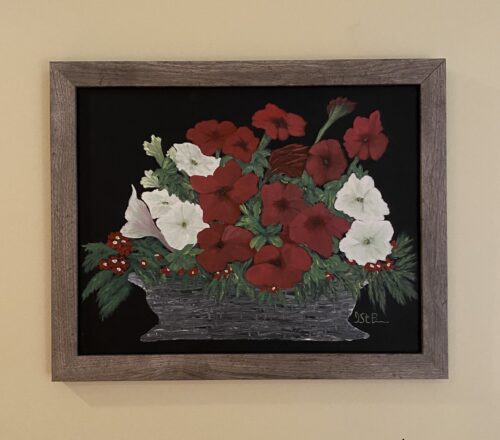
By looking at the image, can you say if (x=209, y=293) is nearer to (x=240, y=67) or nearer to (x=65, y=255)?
(x=65, y=255)

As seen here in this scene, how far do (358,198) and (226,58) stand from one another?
390 mm

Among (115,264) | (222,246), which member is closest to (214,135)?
(222,246)

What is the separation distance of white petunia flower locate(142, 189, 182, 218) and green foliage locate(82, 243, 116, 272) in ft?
0.38

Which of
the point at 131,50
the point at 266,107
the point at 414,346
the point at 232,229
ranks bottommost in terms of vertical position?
the point at 414,346

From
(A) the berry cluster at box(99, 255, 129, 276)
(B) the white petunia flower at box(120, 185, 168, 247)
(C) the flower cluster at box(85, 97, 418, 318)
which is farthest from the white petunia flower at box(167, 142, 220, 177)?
(A) the berry cluster at box(99, 255, 129, 276)

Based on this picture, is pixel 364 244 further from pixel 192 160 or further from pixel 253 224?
pixel 192 160

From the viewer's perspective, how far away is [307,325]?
4.30 feet

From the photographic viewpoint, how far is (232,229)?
1311 millimetres

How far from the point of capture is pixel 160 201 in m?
1.32

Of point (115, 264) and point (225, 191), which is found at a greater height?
point (225, 191)

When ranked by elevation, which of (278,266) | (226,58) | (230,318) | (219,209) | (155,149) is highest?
(226,58)
